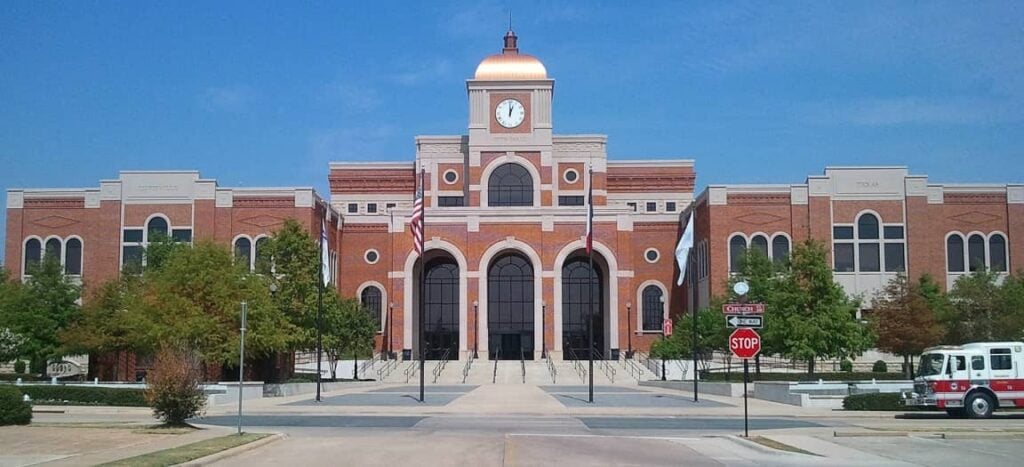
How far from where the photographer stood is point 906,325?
1901 inches

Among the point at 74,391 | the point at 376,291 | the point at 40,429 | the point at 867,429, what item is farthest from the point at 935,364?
the point at 376,291

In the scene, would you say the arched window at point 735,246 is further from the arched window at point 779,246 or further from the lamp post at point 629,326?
the lamp post at point 629,326

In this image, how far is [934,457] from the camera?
774 inches

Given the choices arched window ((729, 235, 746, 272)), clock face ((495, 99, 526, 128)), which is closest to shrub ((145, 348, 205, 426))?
arched window ((729, 235, 746, 272))

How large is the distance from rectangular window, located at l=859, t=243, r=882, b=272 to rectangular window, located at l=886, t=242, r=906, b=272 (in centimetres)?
71

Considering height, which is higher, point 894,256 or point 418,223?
point 894,256

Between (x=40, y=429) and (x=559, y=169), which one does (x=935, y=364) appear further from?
(x=559, y=169)

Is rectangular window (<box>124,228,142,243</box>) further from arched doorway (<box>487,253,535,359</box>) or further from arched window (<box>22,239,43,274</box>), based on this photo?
arched doorway (<box>487,253,535,359</box>)

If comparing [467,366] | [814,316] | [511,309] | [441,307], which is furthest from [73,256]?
[814,316]

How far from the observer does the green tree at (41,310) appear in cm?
4884

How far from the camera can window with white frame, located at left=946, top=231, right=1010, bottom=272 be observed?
227ft

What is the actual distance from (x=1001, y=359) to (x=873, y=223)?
42011 mm

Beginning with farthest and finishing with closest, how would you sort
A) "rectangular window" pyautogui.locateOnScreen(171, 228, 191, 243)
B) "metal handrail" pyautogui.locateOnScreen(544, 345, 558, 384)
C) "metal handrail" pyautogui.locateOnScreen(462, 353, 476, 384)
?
1. "rectangular window" pyautogui.locateOnScreen(171, 228, 191, 243)
2. "metal handrail" pyautogui.locateOnScreen(462, 353, 476, 384)
3. "metal handrail" pyautogui.locateOnScreen(544, 345, 558, 384)

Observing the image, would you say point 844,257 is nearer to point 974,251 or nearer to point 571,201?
point 974,251
